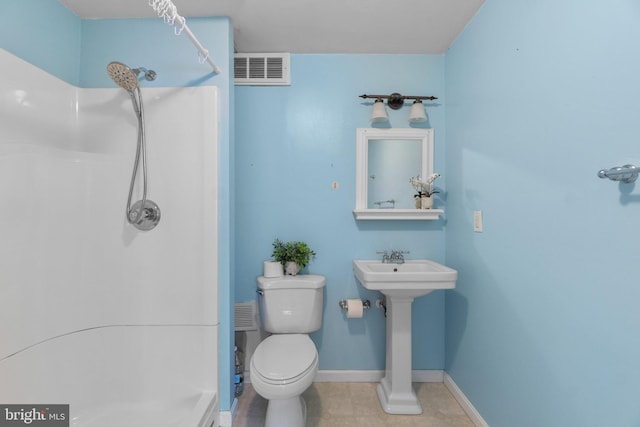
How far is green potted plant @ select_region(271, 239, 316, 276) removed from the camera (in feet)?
6.35

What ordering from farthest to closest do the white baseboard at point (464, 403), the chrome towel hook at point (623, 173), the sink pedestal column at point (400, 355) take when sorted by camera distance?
the sink pedestal column at point (400, 355)
the white baseboard at point (464, 403)
the chrome towel hook at point (623, 173)

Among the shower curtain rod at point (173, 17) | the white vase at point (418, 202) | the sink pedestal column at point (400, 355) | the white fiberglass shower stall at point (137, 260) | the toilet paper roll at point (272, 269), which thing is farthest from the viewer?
the white vase at point (418, 202)

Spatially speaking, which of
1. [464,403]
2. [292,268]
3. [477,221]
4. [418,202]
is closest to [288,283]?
[292,268]

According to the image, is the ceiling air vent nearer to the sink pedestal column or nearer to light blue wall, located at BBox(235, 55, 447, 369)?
light blue wall, located at BBox(235, 55, 447, 369)

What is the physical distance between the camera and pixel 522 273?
1.29m

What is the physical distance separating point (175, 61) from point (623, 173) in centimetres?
207

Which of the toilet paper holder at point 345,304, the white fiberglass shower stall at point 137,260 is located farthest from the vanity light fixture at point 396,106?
the toilet paper holder at point 345,304

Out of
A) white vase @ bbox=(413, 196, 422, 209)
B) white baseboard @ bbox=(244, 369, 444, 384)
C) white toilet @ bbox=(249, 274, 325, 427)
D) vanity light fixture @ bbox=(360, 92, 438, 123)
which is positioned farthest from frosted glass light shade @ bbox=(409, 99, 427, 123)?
white baseboard @ bbox=(244, 369, 444, 384)

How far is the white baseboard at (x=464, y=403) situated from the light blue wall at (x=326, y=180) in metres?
0.13

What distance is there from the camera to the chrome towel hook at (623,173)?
778mm

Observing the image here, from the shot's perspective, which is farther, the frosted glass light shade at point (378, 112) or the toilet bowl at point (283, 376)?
the frosted glass light shade at point (378, 112)

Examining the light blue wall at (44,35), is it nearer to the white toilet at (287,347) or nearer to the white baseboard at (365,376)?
the white toilet at (287,347)

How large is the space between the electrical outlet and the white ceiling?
3.86ft

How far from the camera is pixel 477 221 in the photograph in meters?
1.66
